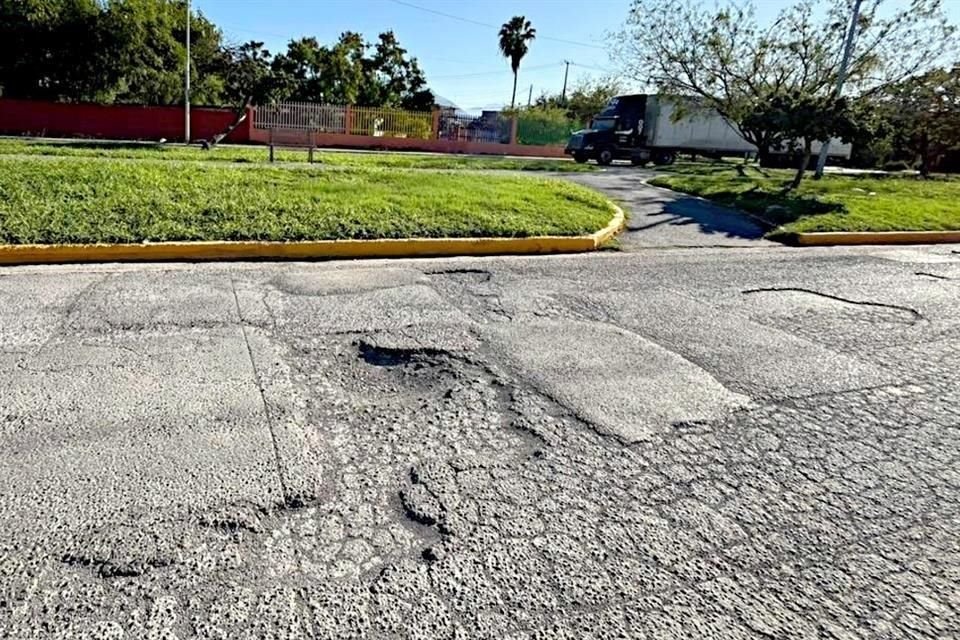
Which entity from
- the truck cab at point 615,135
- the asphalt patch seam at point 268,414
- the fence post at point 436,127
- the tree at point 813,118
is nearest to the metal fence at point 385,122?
the fence post at point 436,127

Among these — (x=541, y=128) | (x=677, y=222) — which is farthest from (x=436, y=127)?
(x=677, y=222)

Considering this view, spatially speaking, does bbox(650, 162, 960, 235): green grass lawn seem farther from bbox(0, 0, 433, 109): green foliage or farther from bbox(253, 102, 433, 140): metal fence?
bbox(0, 0, 433, 109): green foliage

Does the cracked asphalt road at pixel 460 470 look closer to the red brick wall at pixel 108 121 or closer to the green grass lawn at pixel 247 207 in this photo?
the green grass lawn at pixel 247 207

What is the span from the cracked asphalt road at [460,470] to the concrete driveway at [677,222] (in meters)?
4.35

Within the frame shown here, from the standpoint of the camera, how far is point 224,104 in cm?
3422

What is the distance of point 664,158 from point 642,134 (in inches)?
82.8

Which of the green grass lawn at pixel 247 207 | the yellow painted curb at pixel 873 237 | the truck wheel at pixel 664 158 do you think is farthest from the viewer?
the truck wheel at pixel 664 158

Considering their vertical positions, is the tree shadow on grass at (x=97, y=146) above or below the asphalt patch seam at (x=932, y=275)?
above

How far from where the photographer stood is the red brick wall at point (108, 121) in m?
24.5

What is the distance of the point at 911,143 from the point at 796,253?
25.6m

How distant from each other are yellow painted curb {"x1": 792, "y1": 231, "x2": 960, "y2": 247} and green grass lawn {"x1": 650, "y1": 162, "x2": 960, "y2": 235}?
18 cm

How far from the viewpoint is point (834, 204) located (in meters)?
12.0

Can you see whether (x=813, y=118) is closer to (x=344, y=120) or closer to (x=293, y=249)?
(x=293, y=249)

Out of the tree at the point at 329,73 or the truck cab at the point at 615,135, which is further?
the tree at the point at 329,73
